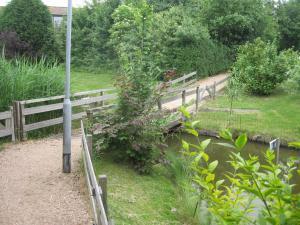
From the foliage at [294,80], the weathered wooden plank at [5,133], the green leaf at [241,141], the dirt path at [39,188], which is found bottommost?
the dirt path at [39,188]

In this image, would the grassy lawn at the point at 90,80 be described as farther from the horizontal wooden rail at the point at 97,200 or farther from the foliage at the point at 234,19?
the horizontal wooden rail at the point at 97,200

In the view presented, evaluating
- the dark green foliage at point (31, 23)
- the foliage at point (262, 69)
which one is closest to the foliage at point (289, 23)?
the foliage at point (262, 69)

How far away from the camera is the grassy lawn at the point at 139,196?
696 centimetres

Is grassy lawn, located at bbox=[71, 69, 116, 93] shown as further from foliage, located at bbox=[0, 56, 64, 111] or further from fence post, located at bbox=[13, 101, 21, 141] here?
fence post, located at bbox=[13, 101, 21, 141]

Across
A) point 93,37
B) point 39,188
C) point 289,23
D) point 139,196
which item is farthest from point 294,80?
point 289,23

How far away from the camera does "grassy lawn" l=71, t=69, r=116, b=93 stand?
2098 centimetres

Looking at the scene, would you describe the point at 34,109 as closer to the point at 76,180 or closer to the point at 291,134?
the point at 76,180

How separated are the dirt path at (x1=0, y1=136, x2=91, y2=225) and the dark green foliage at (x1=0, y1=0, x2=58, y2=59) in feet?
54.6

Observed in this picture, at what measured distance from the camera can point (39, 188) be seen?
7355 millimetres

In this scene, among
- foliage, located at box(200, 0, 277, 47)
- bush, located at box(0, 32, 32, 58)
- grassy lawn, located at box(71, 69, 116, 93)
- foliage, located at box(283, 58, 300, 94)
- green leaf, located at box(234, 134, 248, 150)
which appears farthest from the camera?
foliage, located at box(200, 0, 277, 47)

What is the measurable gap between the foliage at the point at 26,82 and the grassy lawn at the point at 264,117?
223 inches

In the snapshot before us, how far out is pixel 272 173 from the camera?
205 centimetres

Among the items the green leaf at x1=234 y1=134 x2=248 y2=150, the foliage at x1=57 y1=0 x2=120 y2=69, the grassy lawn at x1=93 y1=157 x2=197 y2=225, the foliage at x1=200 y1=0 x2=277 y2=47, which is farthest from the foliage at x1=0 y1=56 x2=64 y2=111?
the foliage at x1=200 y1=0 x2=277 y2=47

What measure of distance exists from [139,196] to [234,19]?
849 inches
